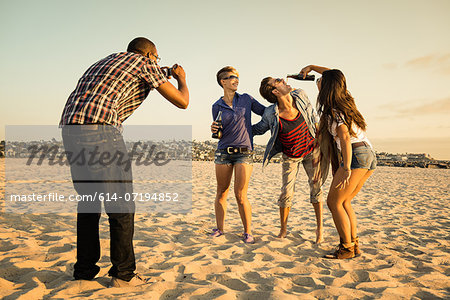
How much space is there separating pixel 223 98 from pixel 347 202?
1996 mm

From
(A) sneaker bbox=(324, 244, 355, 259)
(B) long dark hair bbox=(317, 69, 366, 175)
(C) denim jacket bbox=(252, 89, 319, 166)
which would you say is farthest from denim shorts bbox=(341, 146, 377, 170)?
(A) sneaker bbox=(324, 244, 355, 259)

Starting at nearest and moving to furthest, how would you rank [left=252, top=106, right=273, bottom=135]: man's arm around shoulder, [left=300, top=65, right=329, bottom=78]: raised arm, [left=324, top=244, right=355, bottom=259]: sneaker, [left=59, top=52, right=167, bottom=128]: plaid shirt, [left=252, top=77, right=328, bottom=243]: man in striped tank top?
[left=59, top=52, right=167, bottom=128]: plaid shirt
[left=324, top=244, right=355, bottom=259]: sneaker
[left=300, top=65, right=329, bottom=78]: raised arm
[left=252, top=77, right=328, bottom=243]: man in striped tank top
[left=252, top=106, right=273, bottom=135]: man's arm around shoulder

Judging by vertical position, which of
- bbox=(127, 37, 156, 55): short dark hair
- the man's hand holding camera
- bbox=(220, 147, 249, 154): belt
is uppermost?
bbox=(127, 37, 156, 55): short dark hair

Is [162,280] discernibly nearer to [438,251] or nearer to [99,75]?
[99,75]

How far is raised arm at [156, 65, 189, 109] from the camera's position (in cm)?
232

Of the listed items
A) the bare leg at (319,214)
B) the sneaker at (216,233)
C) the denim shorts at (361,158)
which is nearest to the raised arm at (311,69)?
the denim shorts at (361,158)

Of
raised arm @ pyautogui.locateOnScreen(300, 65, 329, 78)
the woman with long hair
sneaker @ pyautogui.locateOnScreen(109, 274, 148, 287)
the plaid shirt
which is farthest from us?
raised arm @ pyautogui.locateOnScreen(300, 65, 329, 78)

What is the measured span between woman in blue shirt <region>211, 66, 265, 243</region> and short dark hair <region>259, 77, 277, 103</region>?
0.18 meters

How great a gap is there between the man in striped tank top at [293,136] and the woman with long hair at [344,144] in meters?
0.47

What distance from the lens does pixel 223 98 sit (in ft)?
13.2

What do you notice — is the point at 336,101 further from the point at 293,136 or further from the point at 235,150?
the point at 235,150

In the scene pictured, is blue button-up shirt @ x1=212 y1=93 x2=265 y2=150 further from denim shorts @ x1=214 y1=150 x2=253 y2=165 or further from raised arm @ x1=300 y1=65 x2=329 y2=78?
raised arm @ x1=300 y1=65 x2=329 y2=78

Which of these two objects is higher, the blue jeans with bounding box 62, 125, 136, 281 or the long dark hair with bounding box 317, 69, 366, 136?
the long dark hair with bounding box 317, 69, 366, 136

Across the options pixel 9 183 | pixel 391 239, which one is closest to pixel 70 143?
pixel 391 239
